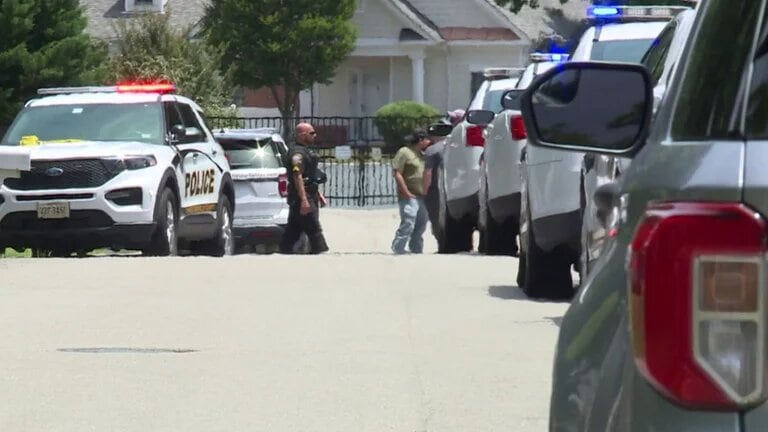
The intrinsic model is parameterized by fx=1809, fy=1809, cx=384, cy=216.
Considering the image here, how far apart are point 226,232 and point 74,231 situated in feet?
10.5

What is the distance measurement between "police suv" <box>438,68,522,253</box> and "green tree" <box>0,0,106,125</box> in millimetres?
17194

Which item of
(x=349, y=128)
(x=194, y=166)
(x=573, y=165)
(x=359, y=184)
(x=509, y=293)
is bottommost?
(x=349, y=128)

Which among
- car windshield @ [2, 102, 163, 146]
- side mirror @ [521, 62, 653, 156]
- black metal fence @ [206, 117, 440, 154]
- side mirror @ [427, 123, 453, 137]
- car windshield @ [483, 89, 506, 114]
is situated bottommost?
black metal fence @ [206, 117, 440, 154]

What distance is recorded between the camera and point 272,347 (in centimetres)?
988

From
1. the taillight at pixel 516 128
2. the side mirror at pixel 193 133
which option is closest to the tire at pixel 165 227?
the side mirror at pixel 193 133

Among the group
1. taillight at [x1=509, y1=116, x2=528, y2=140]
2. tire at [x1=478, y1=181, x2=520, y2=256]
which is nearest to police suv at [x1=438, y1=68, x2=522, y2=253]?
tire at [x1=478, y1=181, x2=520, y2=256]

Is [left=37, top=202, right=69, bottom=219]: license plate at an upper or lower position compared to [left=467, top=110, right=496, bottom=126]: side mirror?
lower

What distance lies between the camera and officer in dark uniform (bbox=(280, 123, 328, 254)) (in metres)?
20.3

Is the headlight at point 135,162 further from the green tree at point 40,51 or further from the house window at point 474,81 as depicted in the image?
the house window at point 474,81

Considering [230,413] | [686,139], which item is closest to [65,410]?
[230,413]

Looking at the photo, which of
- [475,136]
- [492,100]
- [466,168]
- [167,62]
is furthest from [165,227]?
[167,62]

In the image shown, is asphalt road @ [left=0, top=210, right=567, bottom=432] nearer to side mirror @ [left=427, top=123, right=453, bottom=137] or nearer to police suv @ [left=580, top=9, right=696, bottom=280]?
police suv @ [left=580, top=9, right=696, bottom=280]

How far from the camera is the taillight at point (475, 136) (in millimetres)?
16531

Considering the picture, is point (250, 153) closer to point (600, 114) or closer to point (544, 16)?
point (600, 114)
